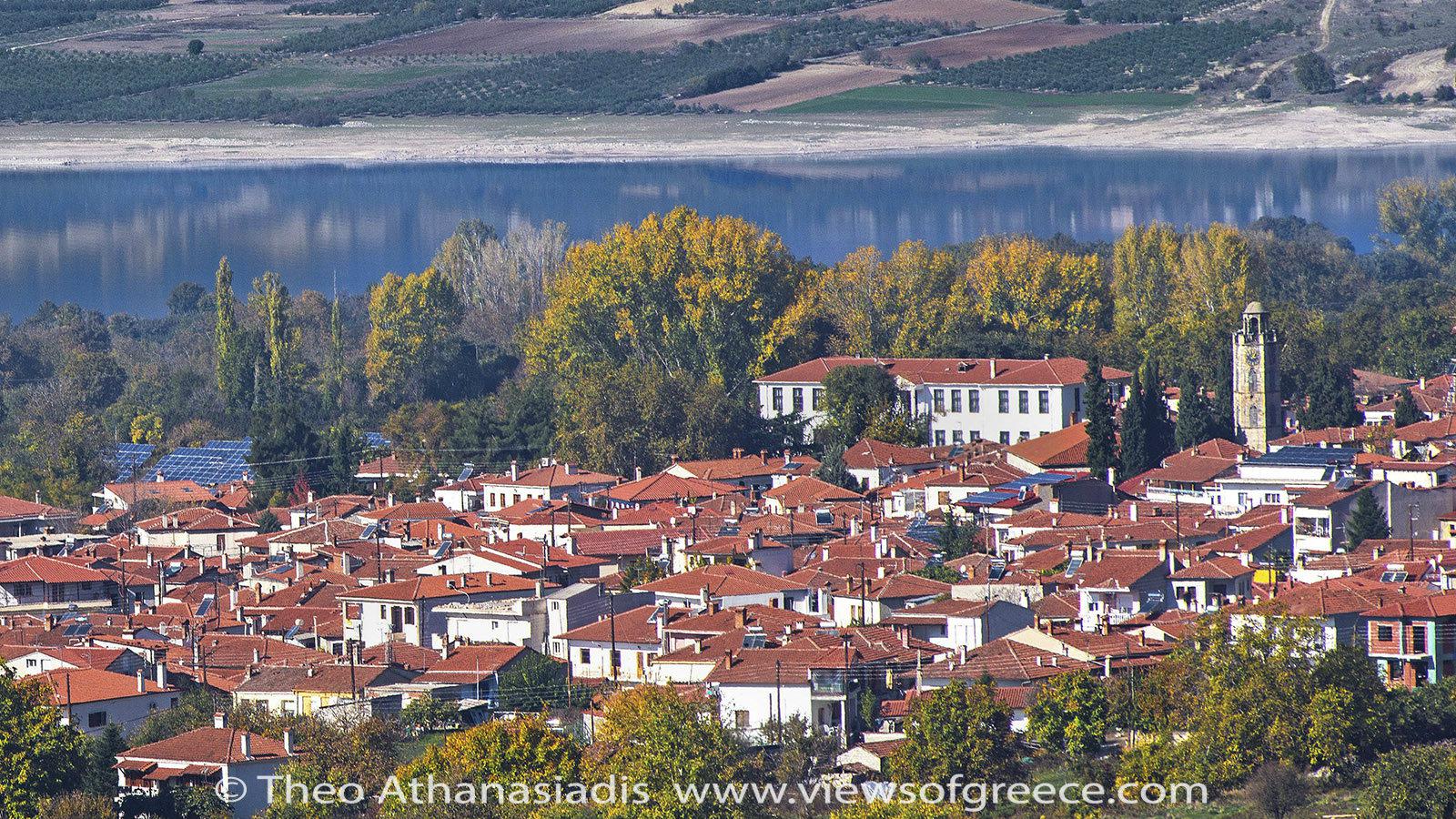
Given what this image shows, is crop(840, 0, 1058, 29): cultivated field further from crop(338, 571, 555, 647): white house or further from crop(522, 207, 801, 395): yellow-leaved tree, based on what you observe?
crop(338, 571, 555, 647): white house

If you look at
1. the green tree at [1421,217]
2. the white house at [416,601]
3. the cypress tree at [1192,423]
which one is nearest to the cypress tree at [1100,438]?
the cypress tree at [1192,423]

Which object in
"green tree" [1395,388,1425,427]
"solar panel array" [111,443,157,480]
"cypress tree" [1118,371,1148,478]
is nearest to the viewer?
"cypress tree" [1118,371,1148,478]

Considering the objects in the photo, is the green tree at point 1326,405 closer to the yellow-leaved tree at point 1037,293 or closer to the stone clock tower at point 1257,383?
the stone clock tower at point 1257,383

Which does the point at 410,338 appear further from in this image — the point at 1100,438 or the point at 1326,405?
the point at 1100,438

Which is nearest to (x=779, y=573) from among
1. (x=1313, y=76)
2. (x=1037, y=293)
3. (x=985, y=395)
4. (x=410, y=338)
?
(x=985, y=395)

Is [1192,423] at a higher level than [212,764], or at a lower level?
lower

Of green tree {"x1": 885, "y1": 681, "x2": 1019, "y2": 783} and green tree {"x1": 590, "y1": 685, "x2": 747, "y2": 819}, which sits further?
green tree {"x1": 885, "y1": 681, "x2": 1019, "y2": 783}

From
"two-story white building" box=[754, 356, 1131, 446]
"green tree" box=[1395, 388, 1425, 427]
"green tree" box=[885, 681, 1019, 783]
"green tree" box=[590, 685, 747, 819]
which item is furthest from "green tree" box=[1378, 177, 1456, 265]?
"green tree" box=[590, 685, 747, 819]

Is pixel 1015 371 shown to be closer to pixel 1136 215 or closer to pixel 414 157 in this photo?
pixel 1136 215
